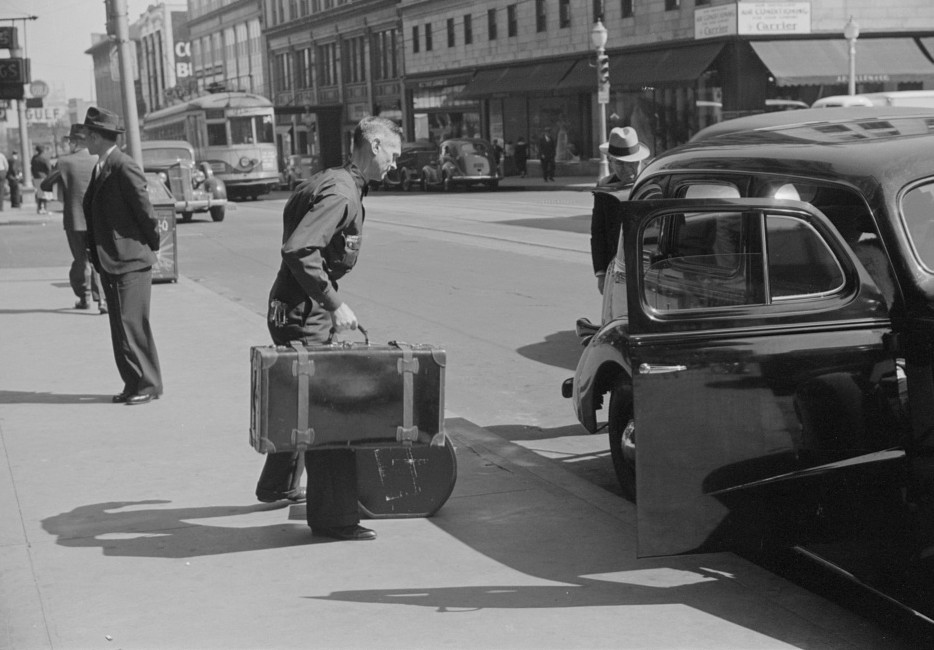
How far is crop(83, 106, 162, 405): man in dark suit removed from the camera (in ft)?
26.4

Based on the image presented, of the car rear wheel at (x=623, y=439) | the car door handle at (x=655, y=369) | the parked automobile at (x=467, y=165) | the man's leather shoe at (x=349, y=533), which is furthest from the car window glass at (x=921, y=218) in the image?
the parked automobile at (x=467, y=165)

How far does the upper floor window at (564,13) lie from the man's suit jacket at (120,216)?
40.7m

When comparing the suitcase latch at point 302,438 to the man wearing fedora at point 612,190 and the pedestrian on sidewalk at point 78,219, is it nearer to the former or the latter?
the man wearing fedora at point 612,190

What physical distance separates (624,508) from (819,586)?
1.18 metres

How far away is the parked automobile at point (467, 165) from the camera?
41406 mm

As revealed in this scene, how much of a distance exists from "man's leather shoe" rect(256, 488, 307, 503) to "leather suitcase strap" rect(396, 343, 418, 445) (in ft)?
3.57

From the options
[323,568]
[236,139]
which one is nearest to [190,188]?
[236,139]

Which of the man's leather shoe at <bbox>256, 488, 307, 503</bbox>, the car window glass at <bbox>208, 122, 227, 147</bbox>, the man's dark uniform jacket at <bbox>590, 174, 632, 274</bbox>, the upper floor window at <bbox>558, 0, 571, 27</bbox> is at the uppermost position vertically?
the upper floor window at <bbox>558, 0, 571, 27</bbox>

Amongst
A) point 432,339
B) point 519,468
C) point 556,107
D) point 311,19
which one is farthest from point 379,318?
point 311,19

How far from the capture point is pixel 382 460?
18.7ft

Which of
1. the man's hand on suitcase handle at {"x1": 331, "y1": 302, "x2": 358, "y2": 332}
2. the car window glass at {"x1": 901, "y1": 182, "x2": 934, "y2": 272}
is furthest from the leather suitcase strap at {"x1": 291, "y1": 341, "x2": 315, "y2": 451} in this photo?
the car window glass at {"x1": 901, "y1": 182, "x2": 934, "y2": 272}

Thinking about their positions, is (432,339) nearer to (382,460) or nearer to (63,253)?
(382,460)

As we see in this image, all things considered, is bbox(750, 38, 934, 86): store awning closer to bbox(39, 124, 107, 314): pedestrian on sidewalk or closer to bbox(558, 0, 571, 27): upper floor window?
bbox(558, 0, 571, 27): upper floor window

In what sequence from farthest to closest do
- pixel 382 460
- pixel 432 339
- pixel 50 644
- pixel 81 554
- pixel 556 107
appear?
pixel 556 107
pixel 432 339
pixel 382 460
pixel 81 554
pixel 50 644
